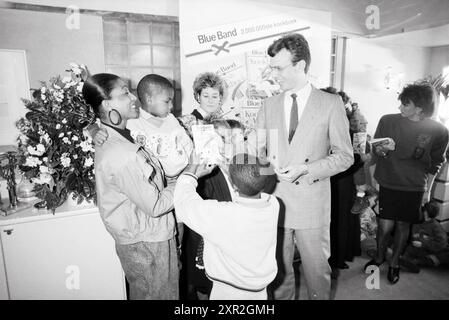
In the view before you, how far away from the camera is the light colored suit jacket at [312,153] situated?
1.80 meters

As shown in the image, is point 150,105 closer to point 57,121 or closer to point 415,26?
point 57,121

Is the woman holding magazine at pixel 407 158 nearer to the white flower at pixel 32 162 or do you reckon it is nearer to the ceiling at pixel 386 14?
the ceiling at pixel 386 14

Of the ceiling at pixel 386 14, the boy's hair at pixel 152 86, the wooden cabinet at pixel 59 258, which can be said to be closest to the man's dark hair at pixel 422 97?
the ceiling at pixel 386 14

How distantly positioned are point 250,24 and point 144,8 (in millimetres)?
1105

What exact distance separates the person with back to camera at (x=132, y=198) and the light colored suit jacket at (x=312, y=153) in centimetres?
78

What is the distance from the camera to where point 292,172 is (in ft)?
5.71

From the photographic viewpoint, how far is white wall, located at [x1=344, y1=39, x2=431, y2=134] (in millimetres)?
4027

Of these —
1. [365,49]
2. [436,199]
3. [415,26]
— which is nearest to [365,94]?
[365,49]

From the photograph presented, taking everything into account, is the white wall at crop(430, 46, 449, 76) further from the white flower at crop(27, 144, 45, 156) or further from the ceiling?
the white flower at crop(27, 144, 45, 156)

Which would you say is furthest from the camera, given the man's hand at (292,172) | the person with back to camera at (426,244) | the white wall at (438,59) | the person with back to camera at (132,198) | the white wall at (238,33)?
the white wall at (438,59)

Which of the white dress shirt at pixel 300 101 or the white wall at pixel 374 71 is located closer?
the white dress shirt at pixel 300 101

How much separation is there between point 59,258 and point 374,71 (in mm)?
4542

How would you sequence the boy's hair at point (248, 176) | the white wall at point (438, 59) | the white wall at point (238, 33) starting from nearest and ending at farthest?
1. the boy's hair at point (248, 176)
2. the white wall at point (238, 33)
3. the white wall at point (438, 59)
